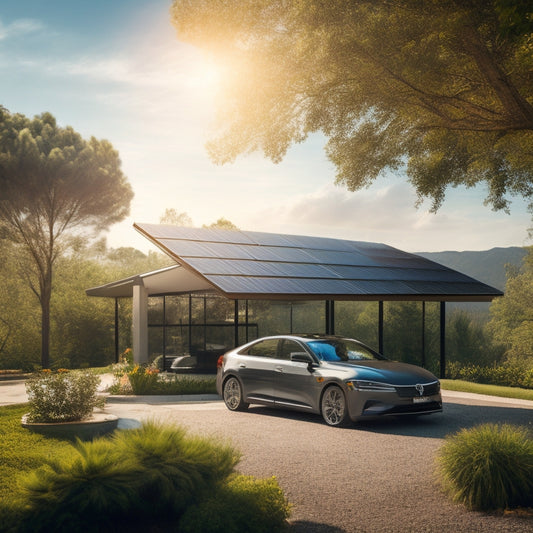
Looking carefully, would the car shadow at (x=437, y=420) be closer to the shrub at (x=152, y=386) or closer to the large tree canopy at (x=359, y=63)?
the shrub at (x=152, y=386)

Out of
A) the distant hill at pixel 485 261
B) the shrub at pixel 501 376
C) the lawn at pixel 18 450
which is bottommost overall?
the shrub at pixel 501 376

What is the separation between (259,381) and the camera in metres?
13.6

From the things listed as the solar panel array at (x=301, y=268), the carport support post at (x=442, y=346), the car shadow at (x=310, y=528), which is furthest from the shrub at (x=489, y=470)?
the carport support post at (x=442, y=346)

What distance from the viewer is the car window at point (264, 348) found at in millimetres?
13797

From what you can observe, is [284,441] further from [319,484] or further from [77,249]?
[77,249]

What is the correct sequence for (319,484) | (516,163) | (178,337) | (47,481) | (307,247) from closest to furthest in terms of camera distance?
1. (47,481)
2. (319,484)
3. (516,163)
4. (307,247)
5. (178,337)

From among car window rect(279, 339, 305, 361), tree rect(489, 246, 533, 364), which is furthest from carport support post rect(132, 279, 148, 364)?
tree rect(489, 246, 533, 364)

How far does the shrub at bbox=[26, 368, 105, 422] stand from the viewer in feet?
Answer: 34.8

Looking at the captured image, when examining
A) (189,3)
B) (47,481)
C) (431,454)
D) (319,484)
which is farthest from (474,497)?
(189,3)

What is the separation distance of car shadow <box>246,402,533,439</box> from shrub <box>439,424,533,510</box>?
146 inches

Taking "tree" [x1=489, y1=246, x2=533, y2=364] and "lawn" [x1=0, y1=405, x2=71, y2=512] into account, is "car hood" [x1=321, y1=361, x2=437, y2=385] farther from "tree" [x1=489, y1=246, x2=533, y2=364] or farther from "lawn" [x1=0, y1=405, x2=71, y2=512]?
"tree" [x1=489, y1=246, x2=533, y2=364]

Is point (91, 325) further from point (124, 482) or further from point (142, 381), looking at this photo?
point (124, 482)

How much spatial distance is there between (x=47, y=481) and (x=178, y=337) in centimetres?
2058

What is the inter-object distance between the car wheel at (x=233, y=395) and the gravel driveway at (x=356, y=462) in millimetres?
210
